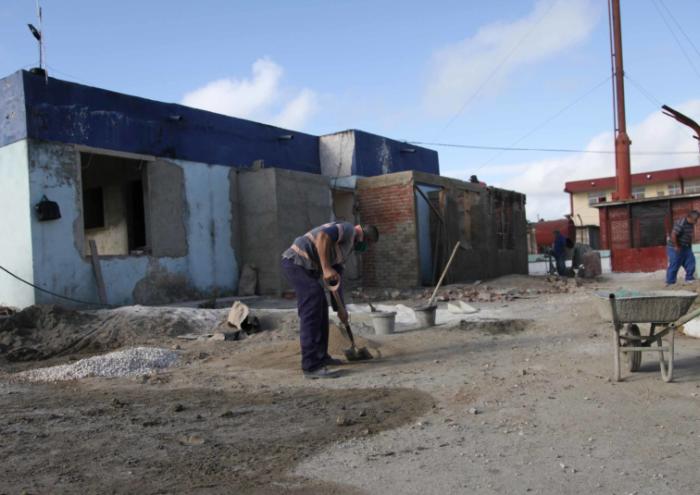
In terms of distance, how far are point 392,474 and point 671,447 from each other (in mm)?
1505

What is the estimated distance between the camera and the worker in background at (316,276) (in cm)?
550


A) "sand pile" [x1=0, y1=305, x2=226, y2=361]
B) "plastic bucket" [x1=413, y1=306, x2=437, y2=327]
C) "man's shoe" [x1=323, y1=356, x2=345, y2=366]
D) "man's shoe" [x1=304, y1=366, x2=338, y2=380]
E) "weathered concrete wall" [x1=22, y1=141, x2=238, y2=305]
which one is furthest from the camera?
"weathered concrete wall" [x1=22, y1=141, x2=238, y2=305]

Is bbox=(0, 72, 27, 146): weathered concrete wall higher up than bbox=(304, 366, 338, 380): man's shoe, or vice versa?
bbox=(0, 72, 27, 146): weathered concrete wall

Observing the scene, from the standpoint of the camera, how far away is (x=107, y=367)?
6.11 metres

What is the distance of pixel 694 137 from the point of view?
64.4 feet

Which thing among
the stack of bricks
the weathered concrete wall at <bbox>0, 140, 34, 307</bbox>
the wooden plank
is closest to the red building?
the stack of bricks

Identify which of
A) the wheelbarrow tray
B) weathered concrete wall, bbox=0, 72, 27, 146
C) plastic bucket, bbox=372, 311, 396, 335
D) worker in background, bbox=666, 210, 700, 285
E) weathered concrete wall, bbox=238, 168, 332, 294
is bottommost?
plastic bucket, bbox=372, 311, 396, 335

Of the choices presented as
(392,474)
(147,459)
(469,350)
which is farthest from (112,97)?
(392,474)

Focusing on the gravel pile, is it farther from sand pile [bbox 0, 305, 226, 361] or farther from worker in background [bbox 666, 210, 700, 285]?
worker in background [bbox 666, 210, 700, 285]

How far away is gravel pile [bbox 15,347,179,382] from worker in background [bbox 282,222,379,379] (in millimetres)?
1762

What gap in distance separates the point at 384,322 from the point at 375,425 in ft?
12.6

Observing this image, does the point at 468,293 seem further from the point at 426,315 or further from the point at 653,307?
the point at 653,307

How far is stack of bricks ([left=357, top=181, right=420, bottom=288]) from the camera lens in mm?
13914

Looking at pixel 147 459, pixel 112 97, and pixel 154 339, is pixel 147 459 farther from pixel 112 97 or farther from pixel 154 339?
Result: pixel 112 97
